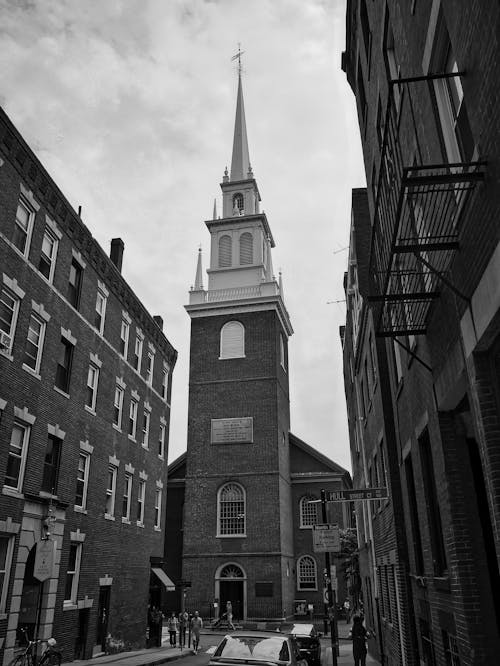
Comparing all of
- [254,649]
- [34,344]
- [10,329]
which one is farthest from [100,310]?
[254,649]

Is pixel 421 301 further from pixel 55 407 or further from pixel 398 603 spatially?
pixel 55 407

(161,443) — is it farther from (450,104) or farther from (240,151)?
(240,151)

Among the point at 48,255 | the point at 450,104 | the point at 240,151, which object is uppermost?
the point at 240,151

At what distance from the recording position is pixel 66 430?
64.3 feet

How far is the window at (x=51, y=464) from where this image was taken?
1836 cm

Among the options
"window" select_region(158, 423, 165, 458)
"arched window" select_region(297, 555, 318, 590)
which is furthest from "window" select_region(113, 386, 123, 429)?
"arched window" select_region(297, 555, 318, 590)

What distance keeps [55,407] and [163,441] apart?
1292 centimetres

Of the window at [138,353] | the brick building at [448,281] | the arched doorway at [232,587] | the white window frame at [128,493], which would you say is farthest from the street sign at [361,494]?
the arched doorway at [232,587]

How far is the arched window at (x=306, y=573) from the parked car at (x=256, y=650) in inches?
1330

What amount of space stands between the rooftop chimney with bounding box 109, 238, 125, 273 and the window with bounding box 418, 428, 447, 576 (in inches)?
785

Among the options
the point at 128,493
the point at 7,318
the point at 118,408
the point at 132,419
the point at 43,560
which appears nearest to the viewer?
the point at 43,560

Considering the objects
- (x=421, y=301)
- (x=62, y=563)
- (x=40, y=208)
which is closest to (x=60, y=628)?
(x=62, y=563)

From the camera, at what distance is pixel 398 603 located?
45.1ft

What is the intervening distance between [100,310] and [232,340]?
75.2 ft
